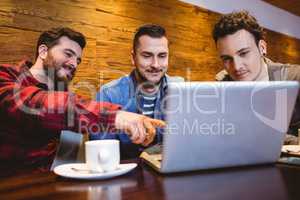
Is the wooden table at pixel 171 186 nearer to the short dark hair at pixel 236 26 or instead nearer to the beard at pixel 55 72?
the beard at pixel 55 72

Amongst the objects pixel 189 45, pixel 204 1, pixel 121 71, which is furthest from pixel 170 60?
pixel 204 1

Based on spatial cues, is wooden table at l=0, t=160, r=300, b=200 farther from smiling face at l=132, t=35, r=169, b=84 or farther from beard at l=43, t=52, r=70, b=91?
smiling face at l=132, t=35, r=169, b=84

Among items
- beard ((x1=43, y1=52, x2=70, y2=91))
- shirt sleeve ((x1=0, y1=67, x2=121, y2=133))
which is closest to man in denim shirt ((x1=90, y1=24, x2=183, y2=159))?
beard ((x1=43, y1=52, x2=70, y2=91))

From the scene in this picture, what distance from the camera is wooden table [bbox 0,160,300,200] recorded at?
63cm

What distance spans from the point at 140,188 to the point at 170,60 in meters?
2.57

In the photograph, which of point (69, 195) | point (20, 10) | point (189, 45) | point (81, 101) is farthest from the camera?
point (189, 45)

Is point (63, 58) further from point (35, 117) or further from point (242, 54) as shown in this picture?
point (242, 54)

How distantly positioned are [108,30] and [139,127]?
6.30ft

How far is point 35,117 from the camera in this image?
110 centimetres

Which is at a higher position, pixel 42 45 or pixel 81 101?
pixel 42 45

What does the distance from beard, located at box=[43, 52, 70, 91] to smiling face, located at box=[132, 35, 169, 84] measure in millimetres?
527

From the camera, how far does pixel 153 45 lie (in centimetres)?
206

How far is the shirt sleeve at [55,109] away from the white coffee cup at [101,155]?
0.15 metres

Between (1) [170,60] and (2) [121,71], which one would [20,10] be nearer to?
(2) [121,71]
